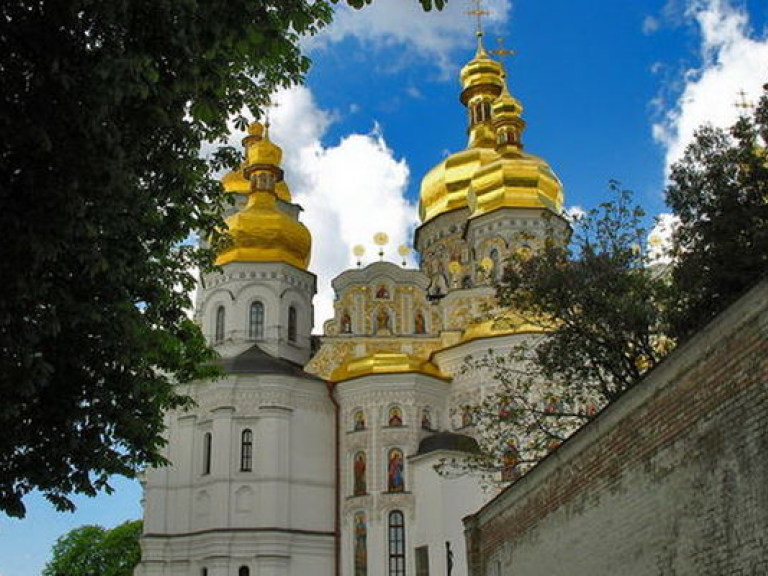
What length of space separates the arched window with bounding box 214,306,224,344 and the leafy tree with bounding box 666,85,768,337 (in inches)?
1014

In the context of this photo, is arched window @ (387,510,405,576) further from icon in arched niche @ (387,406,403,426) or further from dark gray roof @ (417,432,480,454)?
icon in arched niche @ (387,406,403,426)

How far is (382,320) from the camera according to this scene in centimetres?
4244

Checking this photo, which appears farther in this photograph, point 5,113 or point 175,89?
point 175,89

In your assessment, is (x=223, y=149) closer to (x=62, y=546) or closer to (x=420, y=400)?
(x=420, y=400)

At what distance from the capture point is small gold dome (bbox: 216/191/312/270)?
141ft

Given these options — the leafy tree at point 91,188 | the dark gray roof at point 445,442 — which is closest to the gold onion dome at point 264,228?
the dark gray roof at point 445,442

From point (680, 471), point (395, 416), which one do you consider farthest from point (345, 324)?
point (680, 471)

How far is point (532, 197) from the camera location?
4562 cm

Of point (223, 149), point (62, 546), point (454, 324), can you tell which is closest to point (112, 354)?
point (223, 149)

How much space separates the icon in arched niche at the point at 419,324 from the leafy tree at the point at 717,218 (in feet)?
75.9

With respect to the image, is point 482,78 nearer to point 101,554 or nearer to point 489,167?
point 489,167

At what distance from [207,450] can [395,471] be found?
705cm

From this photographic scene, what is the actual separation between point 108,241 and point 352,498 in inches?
1154

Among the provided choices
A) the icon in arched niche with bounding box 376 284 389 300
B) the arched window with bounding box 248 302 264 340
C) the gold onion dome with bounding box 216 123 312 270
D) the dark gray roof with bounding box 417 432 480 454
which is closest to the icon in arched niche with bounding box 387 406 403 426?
the dark gray roof with bounding box 417 432 480 454
